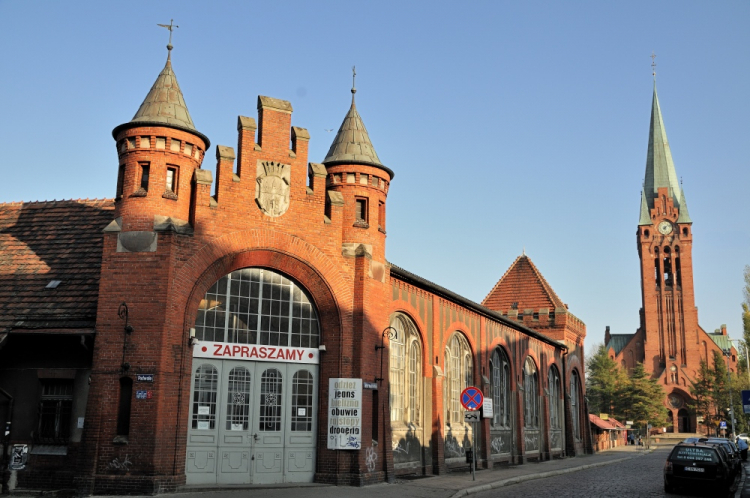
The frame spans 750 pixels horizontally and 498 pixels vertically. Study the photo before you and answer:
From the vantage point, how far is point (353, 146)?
2264 cm

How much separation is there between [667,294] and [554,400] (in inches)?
2703

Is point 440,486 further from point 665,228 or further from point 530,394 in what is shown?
point 665,228

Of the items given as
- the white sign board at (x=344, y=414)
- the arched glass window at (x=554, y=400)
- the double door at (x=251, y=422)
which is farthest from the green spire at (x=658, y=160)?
the double door at (x=251, y=422)

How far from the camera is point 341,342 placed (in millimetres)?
20562

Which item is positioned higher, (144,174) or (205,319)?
(144,174)

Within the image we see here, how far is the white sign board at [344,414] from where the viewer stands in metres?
19.9

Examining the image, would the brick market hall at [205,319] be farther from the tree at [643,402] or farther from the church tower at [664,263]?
the church tower at [664,263]

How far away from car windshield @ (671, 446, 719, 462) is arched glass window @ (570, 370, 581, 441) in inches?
964

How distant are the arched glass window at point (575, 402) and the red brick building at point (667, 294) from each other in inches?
2234

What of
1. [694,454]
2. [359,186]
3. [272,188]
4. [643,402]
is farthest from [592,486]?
[643,402]

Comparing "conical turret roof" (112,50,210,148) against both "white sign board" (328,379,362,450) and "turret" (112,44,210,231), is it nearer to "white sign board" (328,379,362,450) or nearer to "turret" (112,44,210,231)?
"turret" (112,44,210,231)

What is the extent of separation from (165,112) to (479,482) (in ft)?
47.7

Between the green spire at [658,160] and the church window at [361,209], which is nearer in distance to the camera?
the church window at [361,209]

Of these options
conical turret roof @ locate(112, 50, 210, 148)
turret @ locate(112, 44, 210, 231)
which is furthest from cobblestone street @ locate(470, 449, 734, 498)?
conical turret roof @ locate(112, 50, 210, 148)
